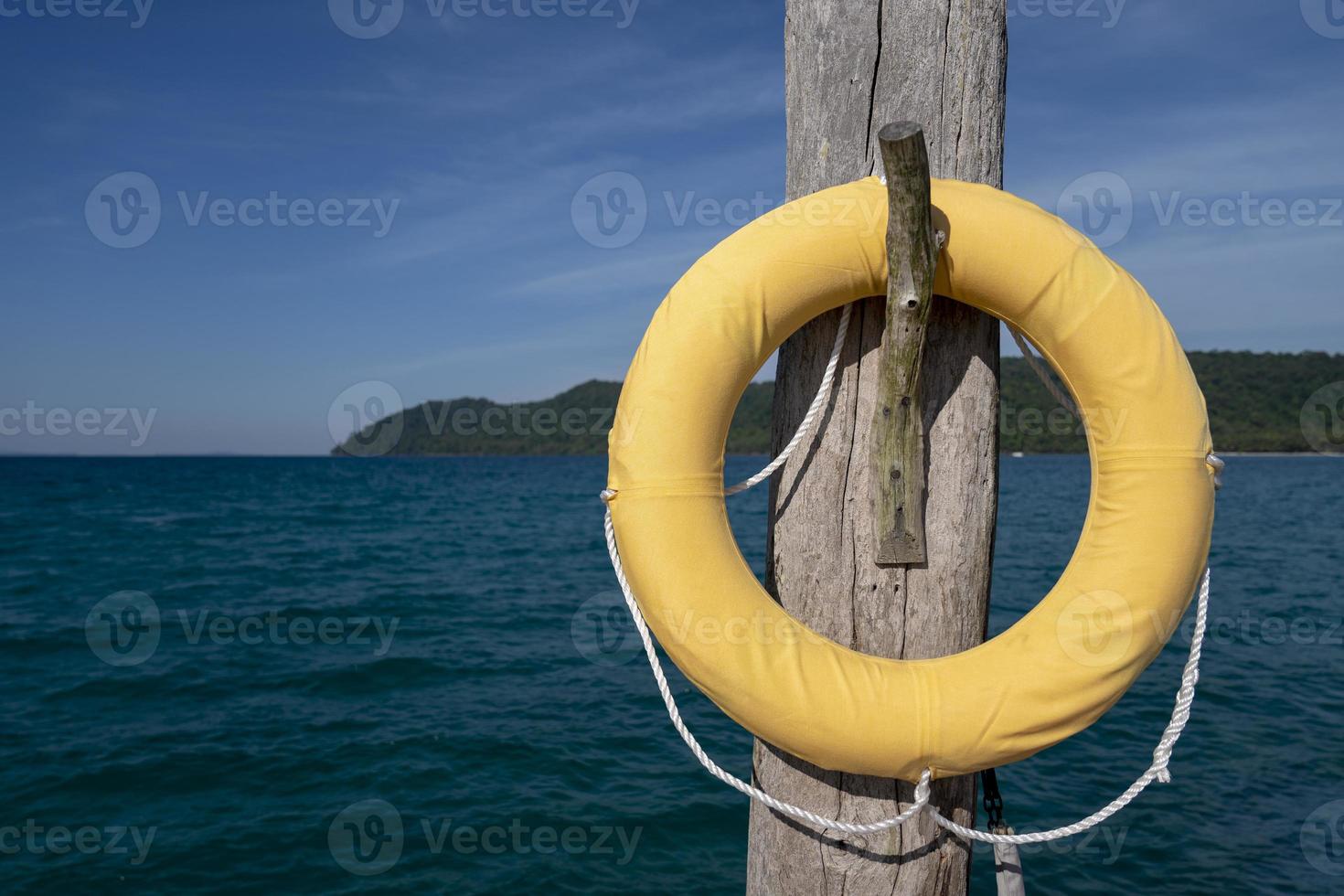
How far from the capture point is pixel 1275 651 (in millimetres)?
8102

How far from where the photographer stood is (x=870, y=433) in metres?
1.86

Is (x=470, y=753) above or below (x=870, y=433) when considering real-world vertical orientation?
below

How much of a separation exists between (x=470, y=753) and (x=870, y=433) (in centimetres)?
486

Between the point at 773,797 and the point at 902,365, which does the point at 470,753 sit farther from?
the point at 902,365

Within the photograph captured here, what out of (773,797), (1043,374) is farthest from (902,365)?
(773,797)

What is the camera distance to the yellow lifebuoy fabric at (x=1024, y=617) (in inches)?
69.7

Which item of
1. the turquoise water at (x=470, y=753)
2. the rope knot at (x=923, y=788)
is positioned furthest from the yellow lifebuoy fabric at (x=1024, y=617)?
the turquoise water at (x=470, y=753)

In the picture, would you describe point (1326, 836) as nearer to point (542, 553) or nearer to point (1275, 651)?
point (1275, 651)

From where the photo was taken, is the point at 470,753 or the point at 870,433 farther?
the point at 470,753

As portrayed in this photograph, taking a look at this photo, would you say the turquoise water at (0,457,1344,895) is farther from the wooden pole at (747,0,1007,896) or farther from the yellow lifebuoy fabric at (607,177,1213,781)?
the yellow lifebuoy fabric at (607,177,1213,781)

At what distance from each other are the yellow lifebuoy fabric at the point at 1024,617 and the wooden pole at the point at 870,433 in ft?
0.31

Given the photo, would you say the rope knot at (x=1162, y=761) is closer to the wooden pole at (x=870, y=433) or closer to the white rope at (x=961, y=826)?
the white rope at (x=961, y=826)

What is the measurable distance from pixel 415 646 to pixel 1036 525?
15.1 meters

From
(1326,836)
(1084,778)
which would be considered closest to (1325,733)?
(1326,836)
